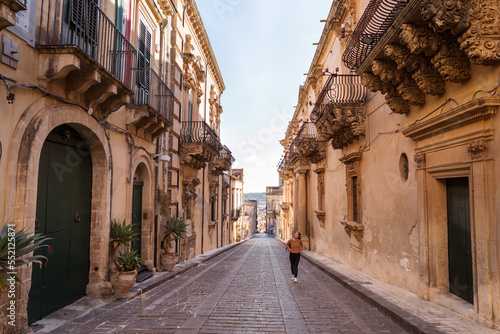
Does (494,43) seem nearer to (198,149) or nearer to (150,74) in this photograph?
(150,74)

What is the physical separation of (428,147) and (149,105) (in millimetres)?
6181

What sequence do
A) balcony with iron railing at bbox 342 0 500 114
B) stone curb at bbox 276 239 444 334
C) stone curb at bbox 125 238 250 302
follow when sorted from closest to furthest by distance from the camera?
balcony with iron railing at bbox 342 0 500 114 < stone curb at bbox 276 239 444 334 < stone curb at bbox 125 238 250 302

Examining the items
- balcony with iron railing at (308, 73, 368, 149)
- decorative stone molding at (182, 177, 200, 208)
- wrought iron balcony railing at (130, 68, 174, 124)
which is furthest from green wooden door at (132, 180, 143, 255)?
balcony with iron railing at (308, 73, 368, 149)

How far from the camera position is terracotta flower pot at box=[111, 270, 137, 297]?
6.86m

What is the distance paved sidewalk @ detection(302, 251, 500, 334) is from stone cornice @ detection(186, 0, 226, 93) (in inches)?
485

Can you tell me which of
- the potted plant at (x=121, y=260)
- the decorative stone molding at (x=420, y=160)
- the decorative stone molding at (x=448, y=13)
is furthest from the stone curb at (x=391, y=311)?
the potted plant at (x=121, y=260)

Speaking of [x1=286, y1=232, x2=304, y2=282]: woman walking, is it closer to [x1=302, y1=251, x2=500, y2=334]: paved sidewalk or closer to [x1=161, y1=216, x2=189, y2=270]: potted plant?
[x1=302, y1=251, x2=500, y2=334]: paved sidewalk

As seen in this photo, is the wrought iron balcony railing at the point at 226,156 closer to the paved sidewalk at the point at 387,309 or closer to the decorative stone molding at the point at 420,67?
the paved sidewalk at the point at 387,309

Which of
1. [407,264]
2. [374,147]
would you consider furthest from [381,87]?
[407,264]

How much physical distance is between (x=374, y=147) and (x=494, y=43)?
508cm

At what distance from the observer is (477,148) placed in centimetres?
505

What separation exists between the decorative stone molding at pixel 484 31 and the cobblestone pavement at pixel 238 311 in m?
4.14

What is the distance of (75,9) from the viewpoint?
602 cm

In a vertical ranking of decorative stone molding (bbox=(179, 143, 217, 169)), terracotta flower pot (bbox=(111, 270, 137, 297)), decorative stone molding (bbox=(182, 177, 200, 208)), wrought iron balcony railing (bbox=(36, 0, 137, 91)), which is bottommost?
terracotta flower pot (bbox=(111, 270, 137, 297))
